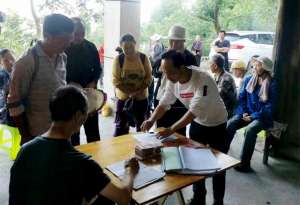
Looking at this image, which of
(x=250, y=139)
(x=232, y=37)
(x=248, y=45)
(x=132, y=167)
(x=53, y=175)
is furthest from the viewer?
(x=232, y=37)

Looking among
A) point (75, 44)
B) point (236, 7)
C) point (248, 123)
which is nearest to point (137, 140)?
point (75, 44)

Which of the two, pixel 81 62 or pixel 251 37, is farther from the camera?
pixel 251 37

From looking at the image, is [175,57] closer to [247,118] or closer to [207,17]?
[247,118]

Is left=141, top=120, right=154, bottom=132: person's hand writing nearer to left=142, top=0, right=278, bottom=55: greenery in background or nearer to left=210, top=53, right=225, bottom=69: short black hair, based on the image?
left=210, top=53, right=225, bottom=69: short black hair

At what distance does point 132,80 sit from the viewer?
3.32 m

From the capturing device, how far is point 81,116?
127 cm

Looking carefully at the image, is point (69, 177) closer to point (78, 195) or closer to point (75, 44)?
point (78, 195)

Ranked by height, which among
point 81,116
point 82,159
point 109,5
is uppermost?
point 109,5

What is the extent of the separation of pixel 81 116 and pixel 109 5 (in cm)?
390

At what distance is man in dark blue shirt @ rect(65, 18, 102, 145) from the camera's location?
9.04 ft

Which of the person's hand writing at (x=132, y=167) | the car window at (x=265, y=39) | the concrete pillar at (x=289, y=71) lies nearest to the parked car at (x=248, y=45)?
the car window at (x=265, y=39)

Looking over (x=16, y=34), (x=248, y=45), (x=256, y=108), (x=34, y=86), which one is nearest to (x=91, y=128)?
(x=34, y=86)

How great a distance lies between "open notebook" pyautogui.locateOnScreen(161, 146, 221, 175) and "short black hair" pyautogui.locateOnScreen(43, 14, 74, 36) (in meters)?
0.95

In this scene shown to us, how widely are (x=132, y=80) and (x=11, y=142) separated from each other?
5.39ft
